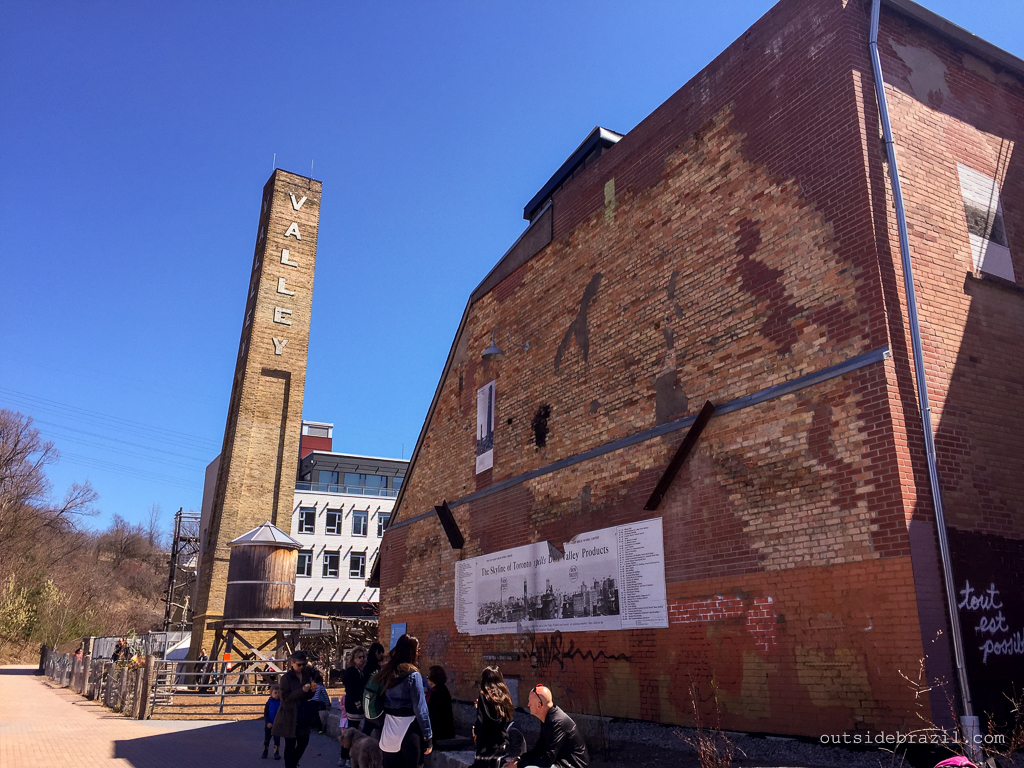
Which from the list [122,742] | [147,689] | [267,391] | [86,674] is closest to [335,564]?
[267,391]

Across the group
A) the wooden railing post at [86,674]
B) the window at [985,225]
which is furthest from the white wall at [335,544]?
the window at [985,225]

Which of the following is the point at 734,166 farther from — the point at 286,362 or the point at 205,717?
the point at 286,362

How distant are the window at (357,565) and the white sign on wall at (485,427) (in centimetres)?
3903

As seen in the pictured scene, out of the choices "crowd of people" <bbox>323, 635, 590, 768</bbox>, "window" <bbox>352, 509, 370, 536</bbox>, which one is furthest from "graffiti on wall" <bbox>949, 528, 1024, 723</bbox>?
"window" <bbox>352, 509, 370, 536</bbox>

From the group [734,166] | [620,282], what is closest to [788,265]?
[734,166]

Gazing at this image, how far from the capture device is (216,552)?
29.8 m

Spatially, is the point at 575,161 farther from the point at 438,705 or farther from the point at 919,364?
the point at 438,705

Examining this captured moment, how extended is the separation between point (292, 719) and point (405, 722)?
120 inches

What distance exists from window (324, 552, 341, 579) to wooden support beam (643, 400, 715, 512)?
44.0 m

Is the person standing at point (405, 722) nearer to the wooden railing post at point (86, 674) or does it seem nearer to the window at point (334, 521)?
the wooden railing post at point (86, 674)

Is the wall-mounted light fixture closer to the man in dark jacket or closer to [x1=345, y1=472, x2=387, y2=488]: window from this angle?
the man in dark jacket

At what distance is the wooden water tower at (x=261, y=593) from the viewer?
74.7 ft

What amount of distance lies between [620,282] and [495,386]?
13.5 feet

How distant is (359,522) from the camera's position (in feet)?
171
